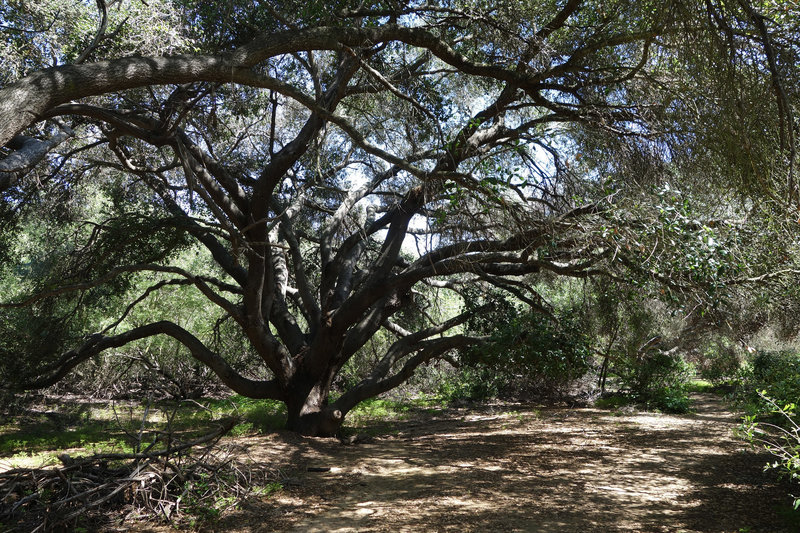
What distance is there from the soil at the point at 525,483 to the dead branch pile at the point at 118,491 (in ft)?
1.14

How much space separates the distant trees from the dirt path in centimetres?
182

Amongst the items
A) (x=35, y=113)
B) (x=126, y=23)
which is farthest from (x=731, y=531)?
(x=126, y=23)

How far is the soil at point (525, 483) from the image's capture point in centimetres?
491

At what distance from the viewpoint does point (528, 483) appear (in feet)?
20.8

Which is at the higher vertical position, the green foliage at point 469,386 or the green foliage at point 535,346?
the green foliage at point 535,346

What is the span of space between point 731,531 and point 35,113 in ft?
19.6

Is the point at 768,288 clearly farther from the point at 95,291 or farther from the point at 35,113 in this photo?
the point at 95,291

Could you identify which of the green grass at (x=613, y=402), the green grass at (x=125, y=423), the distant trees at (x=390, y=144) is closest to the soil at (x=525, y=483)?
the green grass at (x=125, y=423)

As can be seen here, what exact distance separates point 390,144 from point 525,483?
4.30 metres

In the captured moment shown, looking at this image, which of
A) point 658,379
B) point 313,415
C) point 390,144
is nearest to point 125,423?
point 313,415

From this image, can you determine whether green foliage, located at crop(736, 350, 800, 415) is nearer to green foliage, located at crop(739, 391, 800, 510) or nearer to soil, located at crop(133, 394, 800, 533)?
green foliage, located at crop(739, 391, 800, 510)

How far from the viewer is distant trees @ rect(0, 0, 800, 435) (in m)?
4.37

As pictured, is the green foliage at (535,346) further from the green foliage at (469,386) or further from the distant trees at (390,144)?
the green foliage at (469,386)

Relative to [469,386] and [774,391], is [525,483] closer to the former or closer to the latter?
[774,391]
